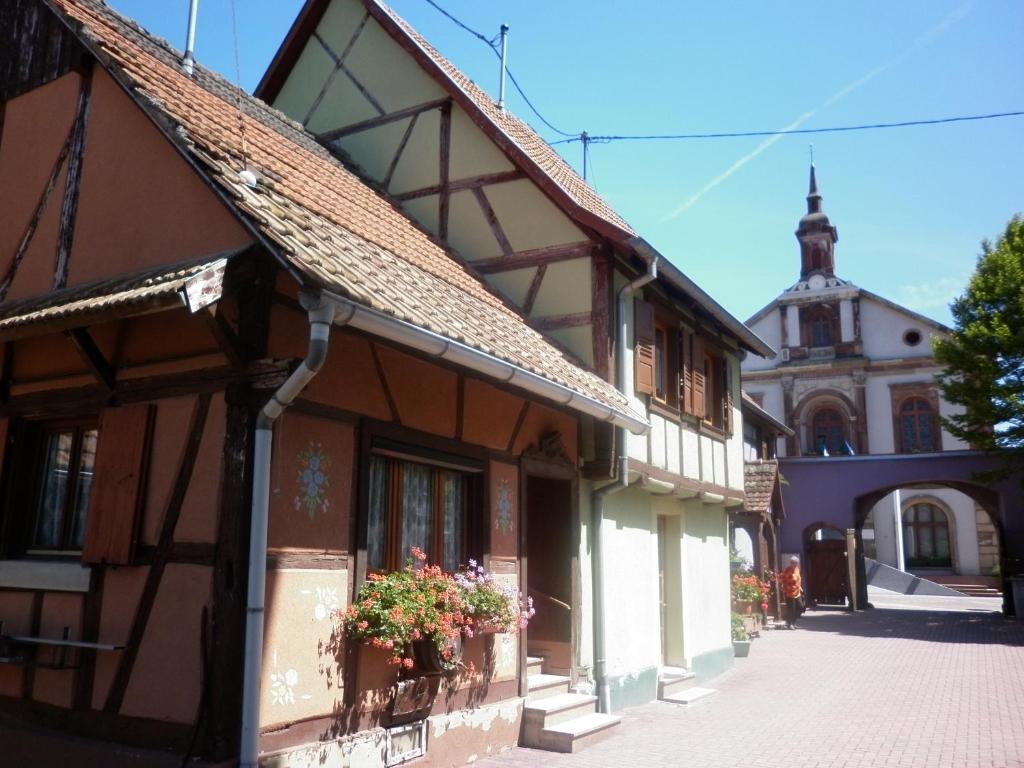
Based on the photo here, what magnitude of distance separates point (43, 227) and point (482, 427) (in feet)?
13.1

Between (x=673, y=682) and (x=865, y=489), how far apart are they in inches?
690

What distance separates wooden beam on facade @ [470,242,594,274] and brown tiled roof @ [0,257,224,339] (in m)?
4.73

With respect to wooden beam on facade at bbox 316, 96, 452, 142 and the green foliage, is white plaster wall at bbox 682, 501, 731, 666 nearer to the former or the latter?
the green foliage

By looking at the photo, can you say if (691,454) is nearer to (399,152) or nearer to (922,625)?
(399,152)

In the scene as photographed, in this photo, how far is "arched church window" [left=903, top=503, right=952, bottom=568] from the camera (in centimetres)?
3947

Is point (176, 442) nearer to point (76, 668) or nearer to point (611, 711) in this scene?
point (76, 668)

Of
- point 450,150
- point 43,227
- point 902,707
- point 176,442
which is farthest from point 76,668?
point 902,707

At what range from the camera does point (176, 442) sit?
5883mm

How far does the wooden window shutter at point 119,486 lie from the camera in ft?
19.1

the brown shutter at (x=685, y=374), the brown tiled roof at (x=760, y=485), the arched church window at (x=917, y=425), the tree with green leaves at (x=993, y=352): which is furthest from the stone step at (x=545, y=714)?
the arched church window at (x=917, y=425)

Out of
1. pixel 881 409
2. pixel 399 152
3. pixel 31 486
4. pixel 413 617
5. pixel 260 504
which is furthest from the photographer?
pixel 881 409

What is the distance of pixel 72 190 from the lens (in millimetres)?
6973

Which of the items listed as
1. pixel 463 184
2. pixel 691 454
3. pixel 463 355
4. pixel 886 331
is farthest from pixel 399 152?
pixel 886 331

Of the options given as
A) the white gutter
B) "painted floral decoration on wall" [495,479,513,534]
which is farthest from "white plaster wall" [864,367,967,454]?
"painted floral decoration on wall" [495,479,513,534]
